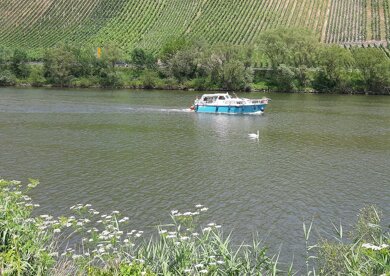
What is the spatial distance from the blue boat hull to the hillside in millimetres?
61126

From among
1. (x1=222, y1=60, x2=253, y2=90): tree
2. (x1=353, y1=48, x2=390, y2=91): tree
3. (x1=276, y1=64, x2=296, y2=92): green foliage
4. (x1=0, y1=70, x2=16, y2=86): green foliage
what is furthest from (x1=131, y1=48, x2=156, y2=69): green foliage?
(x1=353, y1=48, x2=390, y2=91): tree

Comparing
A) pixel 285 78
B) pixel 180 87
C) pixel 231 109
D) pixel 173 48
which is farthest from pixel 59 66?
pixel 231 109

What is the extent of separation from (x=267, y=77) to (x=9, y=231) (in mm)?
91357

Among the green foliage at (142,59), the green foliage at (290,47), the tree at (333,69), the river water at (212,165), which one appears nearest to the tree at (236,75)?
the green foliage at (290,47)

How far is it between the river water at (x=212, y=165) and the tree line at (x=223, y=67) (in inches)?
1387

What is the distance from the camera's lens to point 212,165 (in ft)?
102

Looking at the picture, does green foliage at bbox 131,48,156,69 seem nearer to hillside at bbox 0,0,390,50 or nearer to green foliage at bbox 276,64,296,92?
hillside at bbox 0,0,390,50

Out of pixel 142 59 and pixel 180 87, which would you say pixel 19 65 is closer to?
pixel 142 59

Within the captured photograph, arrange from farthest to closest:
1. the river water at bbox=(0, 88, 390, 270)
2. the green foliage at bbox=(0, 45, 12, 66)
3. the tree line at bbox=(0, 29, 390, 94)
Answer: the green foliage at bbox=(0, 45, 12, 66)
the tree line at bbox=(0, 29, 390, 94)
the river water at bbox=(0, 88, 390, 270)

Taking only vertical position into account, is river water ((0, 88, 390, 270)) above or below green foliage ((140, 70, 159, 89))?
below

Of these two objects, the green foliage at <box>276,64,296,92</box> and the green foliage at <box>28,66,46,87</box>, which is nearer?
the green foliage at <box>276,64,296,92</box>

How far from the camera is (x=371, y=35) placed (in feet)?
378

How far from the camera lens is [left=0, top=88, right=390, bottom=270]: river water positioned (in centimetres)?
2152

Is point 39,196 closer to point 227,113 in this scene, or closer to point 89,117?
point 89,117
